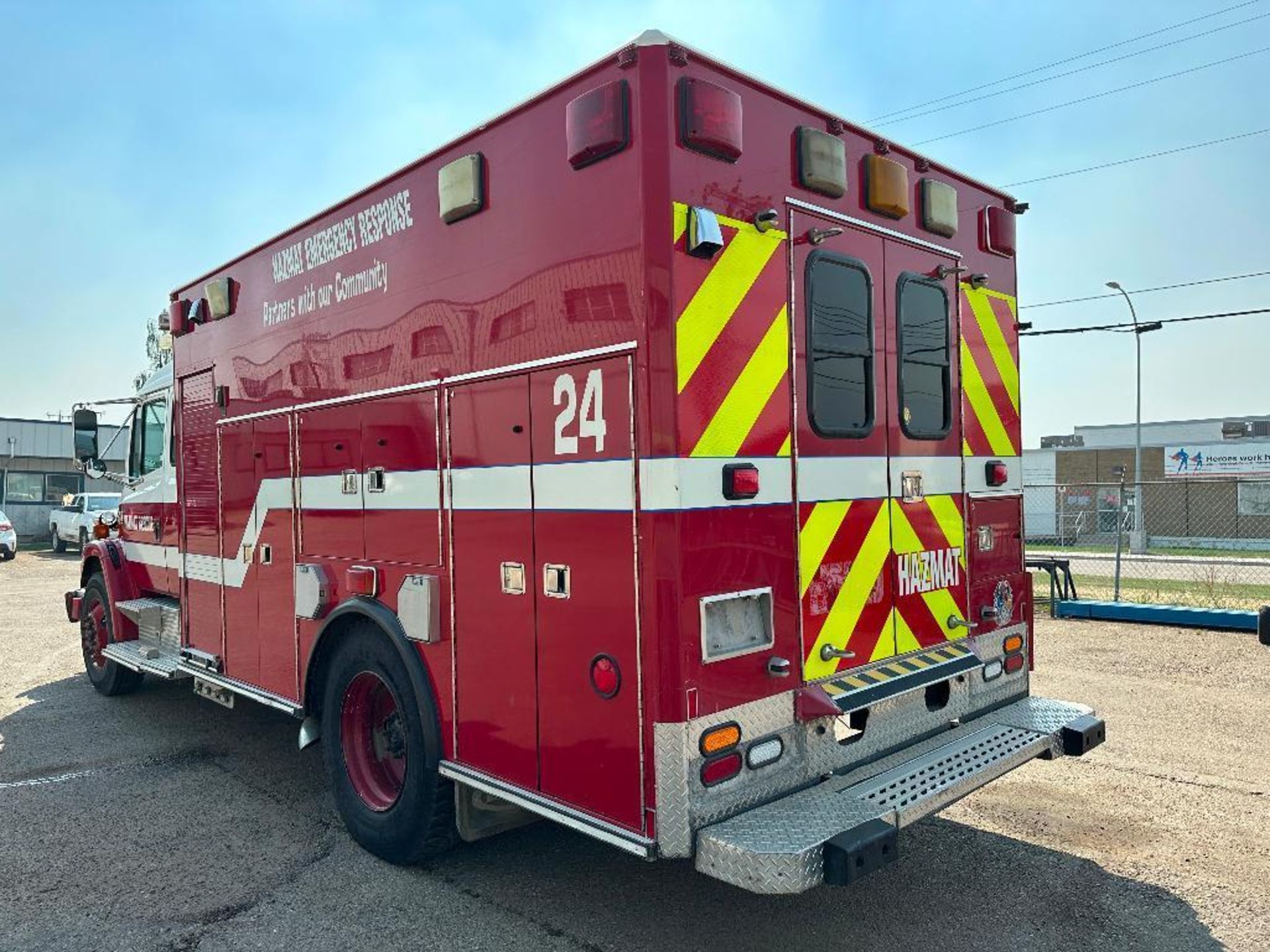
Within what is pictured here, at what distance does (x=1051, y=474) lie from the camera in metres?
42.2

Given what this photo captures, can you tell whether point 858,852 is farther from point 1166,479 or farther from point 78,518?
point 1166,479

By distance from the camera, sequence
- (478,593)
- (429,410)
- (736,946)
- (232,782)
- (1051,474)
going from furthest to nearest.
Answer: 1. (1051,474)
2. (232,782)
3. (429,410)
4. (478,593)
5. (736,946)

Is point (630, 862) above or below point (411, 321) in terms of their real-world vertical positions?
below

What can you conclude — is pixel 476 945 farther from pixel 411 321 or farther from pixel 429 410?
pixel 411 321

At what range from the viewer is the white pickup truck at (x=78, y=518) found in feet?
79.2

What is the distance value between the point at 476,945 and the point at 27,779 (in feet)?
12.4

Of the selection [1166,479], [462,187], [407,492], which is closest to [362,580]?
[407,492]

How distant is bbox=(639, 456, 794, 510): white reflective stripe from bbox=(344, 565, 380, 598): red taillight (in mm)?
1851

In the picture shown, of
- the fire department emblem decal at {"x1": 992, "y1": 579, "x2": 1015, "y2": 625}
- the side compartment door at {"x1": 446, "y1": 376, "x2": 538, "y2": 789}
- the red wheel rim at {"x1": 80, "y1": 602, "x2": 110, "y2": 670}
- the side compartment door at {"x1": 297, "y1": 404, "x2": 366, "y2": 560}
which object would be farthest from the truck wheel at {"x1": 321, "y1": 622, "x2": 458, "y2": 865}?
the red wheel rim at {"x1": 80, "y1": 602, "x2": 110, "y2": 670}

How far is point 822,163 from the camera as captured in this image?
361 cm

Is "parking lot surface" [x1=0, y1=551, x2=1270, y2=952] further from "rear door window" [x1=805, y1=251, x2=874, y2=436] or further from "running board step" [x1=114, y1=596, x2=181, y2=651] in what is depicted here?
"rear door window" [x1=805, y1=251, x2=874, y2=436]

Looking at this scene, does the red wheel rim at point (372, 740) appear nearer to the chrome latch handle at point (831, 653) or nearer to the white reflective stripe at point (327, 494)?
the white reflective stripe at point (327, 494)

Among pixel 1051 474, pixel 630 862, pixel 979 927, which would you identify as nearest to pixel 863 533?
pixel 979 927

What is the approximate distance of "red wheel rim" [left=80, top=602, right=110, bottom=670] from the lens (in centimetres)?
765
